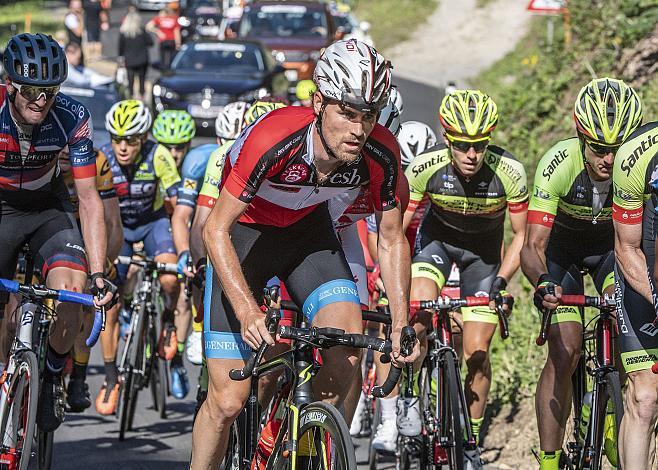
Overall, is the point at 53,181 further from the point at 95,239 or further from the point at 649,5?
the point at 649,5

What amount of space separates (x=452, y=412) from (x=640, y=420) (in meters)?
1.28

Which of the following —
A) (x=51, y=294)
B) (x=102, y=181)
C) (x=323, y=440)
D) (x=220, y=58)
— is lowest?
(x=323, y=440)

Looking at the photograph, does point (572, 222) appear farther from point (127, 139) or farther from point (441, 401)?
point (127, 139)

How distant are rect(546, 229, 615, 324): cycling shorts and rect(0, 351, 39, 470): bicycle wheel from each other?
3019 mm

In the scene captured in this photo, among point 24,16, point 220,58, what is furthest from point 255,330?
point 24,16

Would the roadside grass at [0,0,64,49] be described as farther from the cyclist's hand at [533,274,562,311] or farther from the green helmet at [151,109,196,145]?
the cyclist's hand at [533,274,562,311]

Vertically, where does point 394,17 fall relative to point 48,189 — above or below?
above

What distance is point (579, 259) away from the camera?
7477 millimetres

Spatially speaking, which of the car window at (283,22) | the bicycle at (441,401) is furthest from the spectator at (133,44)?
the bicycle at (441,401)

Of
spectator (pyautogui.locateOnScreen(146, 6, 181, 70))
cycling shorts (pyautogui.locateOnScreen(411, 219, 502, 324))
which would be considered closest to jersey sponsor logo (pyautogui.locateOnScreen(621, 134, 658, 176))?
cycling shorts (pyautogui.locateOnScreen(411, 219, 502, 324))

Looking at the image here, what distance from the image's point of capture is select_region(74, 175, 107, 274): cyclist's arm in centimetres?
705

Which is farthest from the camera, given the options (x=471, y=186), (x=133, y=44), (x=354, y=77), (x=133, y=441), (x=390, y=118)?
(x=133, y=44)

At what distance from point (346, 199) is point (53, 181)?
206 centimetres

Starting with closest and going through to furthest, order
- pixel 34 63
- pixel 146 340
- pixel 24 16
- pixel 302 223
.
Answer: pixel 302 223 < pixel 34 63 < pixel 146 340 < pixel 24 16
